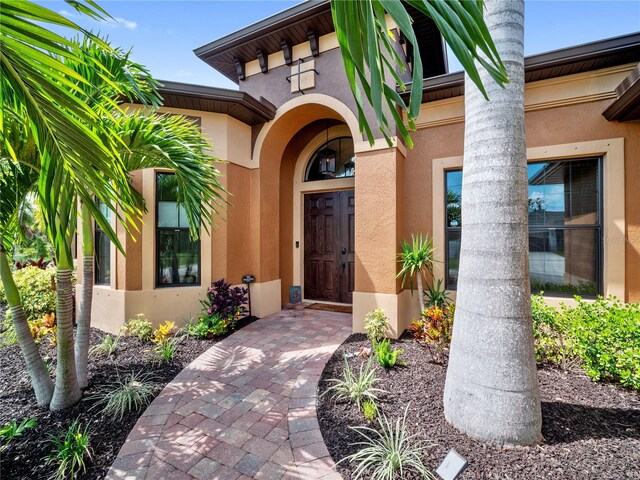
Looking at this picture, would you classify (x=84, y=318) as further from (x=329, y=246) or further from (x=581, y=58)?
(x=581, y=58)

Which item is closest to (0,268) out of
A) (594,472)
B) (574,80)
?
(594,472)

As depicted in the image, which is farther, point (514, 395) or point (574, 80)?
point (574, 80)

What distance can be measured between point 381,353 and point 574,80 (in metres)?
4.80

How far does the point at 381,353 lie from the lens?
3.56 meters

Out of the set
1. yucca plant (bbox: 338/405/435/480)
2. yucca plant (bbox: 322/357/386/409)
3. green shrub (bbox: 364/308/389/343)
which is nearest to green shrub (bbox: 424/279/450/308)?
green shrub (bbox: 364/308/389/343)

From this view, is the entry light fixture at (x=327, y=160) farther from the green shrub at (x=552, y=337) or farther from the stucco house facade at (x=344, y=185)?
the green shrub at (x=552, y=337)

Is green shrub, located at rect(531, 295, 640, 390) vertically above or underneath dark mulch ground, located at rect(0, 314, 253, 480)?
above

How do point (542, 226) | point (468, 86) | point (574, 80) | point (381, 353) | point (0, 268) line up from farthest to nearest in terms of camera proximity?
point (542, 226) < point (574, 80) < point (381, 353) < point (0, 268) < point (468, 86)

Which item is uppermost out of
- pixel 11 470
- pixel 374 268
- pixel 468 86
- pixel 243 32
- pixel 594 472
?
pixel 243 32

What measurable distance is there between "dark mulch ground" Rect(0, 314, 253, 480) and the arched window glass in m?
4.27

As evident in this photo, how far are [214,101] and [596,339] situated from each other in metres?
6.28

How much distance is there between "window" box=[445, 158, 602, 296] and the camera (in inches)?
172

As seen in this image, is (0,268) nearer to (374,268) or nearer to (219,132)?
(219,132)

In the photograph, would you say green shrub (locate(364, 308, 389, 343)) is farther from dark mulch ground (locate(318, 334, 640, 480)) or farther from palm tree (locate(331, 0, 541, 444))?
palm tree (locate(331, 0, 541, 444))
